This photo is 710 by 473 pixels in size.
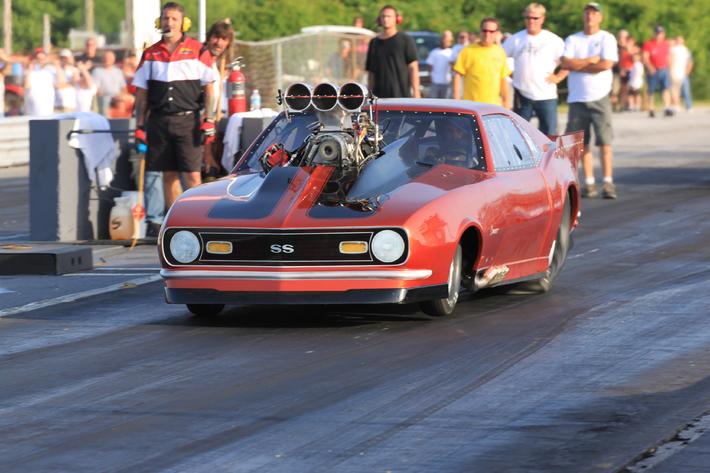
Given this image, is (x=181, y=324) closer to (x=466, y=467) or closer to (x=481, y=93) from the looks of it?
(x=466, y=467)

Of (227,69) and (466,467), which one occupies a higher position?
(227,69)

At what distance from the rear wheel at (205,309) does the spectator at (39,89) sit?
17.4 m

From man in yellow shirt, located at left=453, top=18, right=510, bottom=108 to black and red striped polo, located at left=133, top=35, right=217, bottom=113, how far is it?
4140 millimetres

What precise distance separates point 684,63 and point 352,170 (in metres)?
29.3

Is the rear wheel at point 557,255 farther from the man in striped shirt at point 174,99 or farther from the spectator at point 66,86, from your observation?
the spectator at point 66,86

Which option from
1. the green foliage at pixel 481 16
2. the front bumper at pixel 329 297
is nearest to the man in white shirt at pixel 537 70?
the front bumper at pixel 329 297

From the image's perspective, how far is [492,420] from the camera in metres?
7.27

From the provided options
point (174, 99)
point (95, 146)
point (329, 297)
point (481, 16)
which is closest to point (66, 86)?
point (95, 146)

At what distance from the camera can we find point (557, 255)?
452 inches

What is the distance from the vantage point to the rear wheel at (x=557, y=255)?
37.0 feet

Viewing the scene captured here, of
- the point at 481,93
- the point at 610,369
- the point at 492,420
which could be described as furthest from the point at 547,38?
the point at 492,420

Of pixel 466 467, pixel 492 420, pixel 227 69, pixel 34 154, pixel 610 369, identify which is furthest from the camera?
pixel 227 69

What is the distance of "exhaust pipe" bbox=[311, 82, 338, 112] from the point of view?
34.9 ft

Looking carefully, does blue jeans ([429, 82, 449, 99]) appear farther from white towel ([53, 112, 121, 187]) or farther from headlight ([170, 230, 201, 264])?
headlight ([170, 230, 201, 264])
